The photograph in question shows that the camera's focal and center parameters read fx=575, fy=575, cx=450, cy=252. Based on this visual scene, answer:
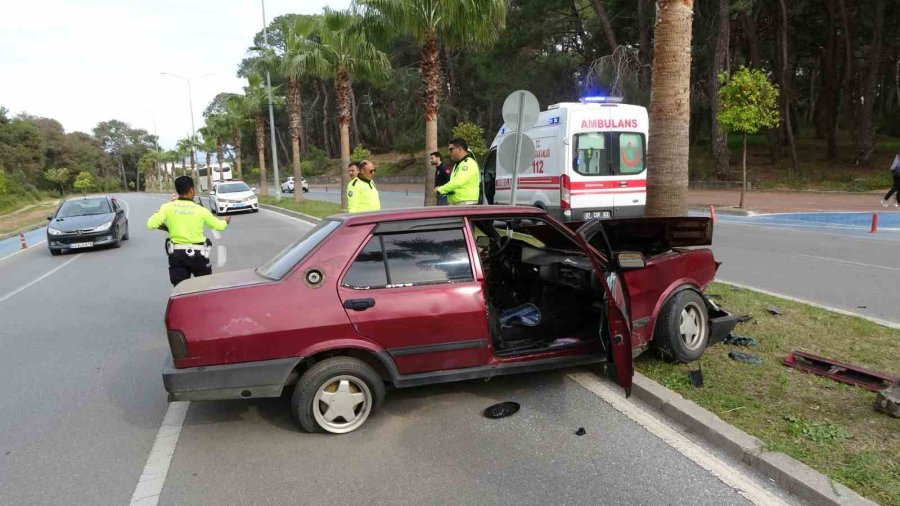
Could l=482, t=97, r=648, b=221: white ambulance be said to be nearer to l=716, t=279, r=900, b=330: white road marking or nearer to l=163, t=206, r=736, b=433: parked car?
l=716, t=279, r=900, b=330: white road marking

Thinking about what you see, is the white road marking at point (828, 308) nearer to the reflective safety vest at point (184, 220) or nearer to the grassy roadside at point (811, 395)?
the grassy roadside at point (811, 395)

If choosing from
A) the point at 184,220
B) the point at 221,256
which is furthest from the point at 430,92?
the point at 184,220

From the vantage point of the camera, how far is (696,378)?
14.5ft

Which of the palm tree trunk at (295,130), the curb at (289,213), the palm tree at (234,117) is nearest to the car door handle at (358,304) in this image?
the curb at (289,213)

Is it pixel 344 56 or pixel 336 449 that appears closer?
pixel 336 449

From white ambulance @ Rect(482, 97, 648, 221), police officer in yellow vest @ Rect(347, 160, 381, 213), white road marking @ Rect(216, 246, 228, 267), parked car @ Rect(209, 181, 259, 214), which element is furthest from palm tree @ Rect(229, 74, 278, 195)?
police officer in yellow vest @ Rect(347, 160, 381, 213)

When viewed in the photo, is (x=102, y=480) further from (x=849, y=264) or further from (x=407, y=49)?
(x=407, y=49)

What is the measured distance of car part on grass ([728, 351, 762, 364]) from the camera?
4.84 m

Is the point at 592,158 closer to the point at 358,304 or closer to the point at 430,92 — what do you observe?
the point at 430,92

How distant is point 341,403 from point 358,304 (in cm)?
69

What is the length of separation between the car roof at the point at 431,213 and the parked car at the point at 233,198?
2161cm

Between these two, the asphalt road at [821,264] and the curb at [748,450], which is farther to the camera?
the asphalt road at [821,264]

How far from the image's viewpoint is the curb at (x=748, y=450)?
296cm

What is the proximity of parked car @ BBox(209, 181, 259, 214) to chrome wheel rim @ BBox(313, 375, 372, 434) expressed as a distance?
21962 mm
